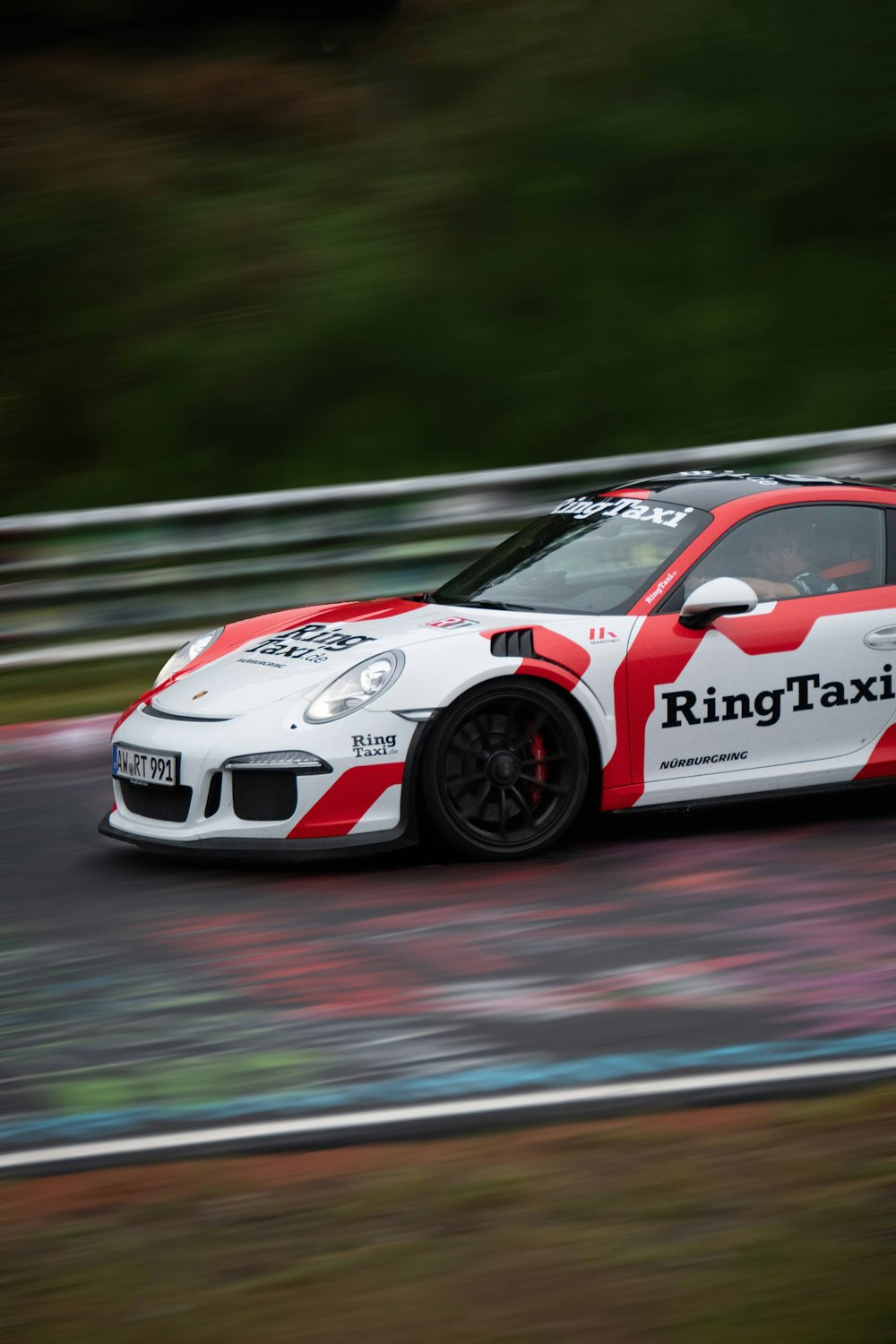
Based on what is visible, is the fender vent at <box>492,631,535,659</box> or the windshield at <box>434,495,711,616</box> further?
the windshield at <box>434,495,711,616</box>

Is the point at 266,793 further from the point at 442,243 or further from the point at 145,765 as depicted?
the point at 442,243

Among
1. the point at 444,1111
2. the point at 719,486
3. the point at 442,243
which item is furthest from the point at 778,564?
the point at 442,243

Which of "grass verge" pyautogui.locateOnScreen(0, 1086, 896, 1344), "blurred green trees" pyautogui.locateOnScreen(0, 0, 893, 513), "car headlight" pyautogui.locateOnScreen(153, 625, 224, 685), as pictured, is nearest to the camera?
"grass verge" pyautogui.locateOnScreen(0, 1086, 896, 1344)

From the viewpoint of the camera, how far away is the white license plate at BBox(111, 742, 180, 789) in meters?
6.52

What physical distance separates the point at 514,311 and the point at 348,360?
1.69 meters

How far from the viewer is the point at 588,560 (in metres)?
7.27

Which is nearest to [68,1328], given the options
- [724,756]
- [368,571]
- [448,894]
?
[448,894]

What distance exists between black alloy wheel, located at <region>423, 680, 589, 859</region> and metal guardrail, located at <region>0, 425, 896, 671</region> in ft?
16.0

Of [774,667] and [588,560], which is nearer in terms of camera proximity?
[774,667]

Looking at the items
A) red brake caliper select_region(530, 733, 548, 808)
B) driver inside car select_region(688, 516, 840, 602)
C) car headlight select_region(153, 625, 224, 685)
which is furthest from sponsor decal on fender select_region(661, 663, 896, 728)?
car headlight select_region(153, 625, 224, 685)

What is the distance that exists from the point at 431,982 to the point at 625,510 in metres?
2.72

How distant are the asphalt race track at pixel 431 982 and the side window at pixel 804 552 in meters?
0.94

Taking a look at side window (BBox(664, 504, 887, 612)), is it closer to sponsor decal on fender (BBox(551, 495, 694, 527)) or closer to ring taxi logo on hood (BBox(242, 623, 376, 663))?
sponsor decal on fender (BBox(551, 495, 694, 527))

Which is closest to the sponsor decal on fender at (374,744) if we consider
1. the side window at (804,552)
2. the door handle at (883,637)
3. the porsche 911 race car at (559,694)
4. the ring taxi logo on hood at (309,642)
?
the porsche 911 race car at (559,694)
